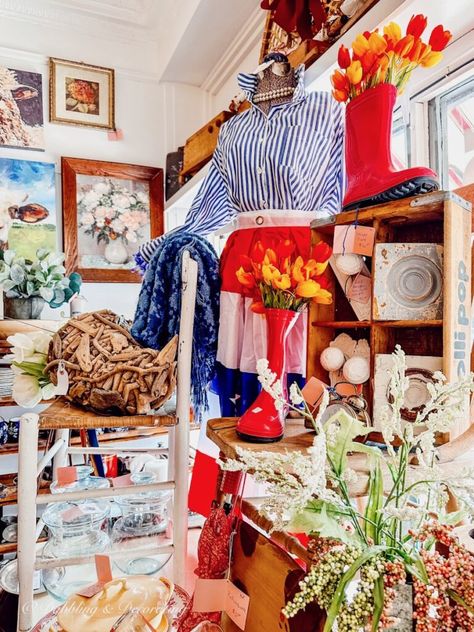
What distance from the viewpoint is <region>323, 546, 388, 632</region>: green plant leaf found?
0.43 m

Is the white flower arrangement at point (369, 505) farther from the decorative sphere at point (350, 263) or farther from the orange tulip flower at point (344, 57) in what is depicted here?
the orange tulip flower at point (344, 57)

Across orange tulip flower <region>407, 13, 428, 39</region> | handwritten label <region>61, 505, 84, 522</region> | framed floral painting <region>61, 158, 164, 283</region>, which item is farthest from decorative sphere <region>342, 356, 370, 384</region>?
framed floral painting <region>61, 158, 164, 283</region>

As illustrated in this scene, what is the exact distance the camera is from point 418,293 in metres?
0.77

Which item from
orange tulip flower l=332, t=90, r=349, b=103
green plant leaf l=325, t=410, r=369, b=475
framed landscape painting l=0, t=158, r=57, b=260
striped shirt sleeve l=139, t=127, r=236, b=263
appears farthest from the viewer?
framed landscape painting l=0, t=158, r=57, b=260

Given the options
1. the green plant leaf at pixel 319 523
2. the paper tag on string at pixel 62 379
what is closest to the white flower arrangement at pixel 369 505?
the green plant leaf at pixel 319 523

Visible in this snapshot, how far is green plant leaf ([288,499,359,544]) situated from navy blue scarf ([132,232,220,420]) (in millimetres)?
709

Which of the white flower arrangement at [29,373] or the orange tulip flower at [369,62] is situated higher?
the orange tulip flower at [369,62]

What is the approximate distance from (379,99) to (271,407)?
0.57 m

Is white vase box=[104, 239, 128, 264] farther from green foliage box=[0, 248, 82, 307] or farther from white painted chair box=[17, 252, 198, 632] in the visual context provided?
white painted chair box=[17, 252, 198, 632]

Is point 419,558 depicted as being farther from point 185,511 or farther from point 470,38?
point 470,38

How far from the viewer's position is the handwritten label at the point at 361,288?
89cm

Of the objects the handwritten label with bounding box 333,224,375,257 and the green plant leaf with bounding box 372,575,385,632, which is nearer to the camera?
the green plant leaf with bounding box 372,575,385,632

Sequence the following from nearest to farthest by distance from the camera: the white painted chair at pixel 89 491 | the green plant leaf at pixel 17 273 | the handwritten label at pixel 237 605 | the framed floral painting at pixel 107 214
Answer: the handwritten label at pixel 237 605 < the white painted chair at pixel 89 491 < the green plant leaf at pixel 17 273 < the framed floral painting at pixel 107 214

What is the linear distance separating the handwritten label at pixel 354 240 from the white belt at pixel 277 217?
0.87 feet
